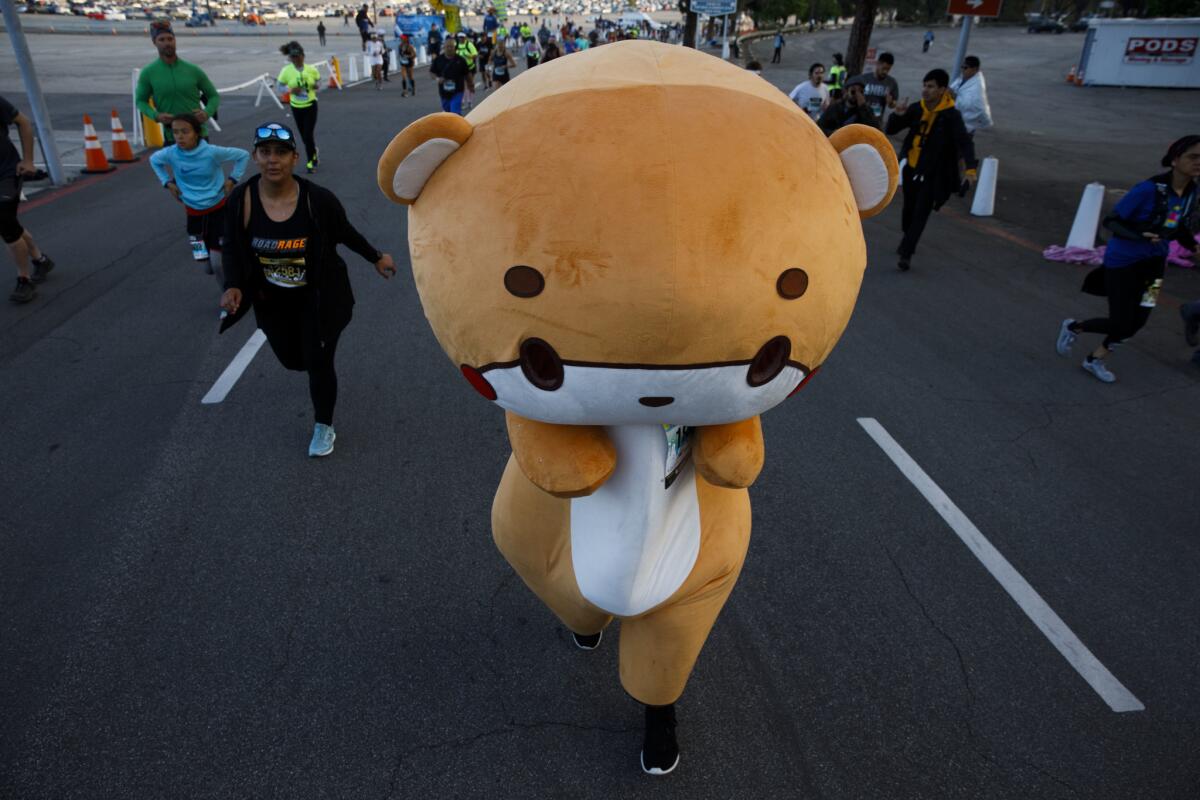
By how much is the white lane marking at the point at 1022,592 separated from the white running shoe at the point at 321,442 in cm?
338

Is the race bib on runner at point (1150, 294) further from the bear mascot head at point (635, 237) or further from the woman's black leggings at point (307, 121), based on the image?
the woman's black leggings at point (307, 121)

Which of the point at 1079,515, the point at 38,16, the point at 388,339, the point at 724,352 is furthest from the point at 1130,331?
the point at 38,16

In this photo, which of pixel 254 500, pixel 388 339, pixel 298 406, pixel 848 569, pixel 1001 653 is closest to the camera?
pixel 1001 653

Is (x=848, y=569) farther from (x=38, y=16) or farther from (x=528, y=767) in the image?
(x=38, y=16)

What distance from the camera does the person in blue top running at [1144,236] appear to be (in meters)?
5.05

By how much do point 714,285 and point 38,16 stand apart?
8562 cm

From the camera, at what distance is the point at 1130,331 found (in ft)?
18.1

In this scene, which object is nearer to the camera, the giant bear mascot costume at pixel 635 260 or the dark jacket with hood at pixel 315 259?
the giant bear mascot costume at pixel 635 260

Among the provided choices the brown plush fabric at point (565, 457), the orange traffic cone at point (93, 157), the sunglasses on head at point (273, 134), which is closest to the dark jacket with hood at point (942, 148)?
the sunglasses on head at point (273, 134)

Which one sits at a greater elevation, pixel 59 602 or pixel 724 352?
pixel 724 352

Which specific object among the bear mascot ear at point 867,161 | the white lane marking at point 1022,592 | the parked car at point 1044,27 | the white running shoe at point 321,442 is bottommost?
the white lane marking at point 1022,592

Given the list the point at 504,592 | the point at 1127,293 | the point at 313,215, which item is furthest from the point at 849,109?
the point at 504,592

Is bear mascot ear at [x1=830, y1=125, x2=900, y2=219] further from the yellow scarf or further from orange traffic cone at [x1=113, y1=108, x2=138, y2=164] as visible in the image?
orange traffic cone at [x1=113, y1=108, x2=138, y2=164]

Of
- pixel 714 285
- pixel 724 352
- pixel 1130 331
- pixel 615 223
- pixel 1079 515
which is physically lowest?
pixel 1079 515
